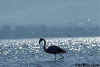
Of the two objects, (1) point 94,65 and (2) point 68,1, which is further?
(2) point 68,1

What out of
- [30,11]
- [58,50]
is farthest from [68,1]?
[58,50]

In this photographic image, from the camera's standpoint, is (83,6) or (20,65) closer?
(20,65)

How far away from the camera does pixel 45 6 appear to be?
573 feet

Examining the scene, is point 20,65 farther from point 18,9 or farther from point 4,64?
point 18,9

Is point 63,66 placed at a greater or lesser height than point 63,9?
lesser

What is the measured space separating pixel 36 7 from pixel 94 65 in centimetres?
15486

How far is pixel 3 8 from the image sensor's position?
161 metres

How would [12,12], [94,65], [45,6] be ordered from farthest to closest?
1. [45,6]
2. [12,12]
3. [94,65]

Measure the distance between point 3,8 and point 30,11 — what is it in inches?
405

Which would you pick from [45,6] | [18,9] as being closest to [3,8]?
[18,9]

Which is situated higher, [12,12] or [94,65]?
Result: [12,12]

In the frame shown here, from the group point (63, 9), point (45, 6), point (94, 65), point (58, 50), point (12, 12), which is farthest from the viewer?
point (45, 6)

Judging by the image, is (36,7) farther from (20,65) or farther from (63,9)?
(20,65)

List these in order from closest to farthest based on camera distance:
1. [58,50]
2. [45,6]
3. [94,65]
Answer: [94,65]
[58,50]
[45,6]
